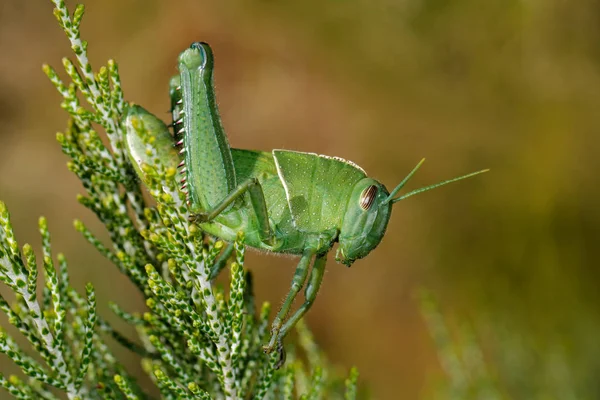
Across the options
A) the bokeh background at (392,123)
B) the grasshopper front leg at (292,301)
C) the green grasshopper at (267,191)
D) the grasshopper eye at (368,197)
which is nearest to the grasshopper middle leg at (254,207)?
the green grasshopper at (267,191)

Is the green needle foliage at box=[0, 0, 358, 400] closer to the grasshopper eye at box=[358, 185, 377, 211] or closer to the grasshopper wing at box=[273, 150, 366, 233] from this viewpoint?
the grasshopper wing at box=[273, 150, 366, 233]

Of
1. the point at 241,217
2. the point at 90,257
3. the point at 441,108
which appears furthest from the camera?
the point at 441,108

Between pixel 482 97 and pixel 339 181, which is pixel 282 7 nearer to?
→ pixel 482 97

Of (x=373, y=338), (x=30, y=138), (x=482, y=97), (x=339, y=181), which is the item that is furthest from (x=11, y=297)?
(x=482, y=97)

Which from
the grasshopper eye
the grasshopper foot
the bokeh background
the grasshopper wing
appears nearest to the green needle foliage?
the grasshopper foot

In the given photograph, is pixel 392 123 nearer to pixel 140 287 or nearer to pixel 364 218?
pixel 364 218

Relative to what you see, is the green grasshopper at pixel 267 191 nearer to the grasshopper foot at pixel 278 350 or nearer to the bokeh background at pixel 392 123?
the grasshopper foot at pixel 278 350
